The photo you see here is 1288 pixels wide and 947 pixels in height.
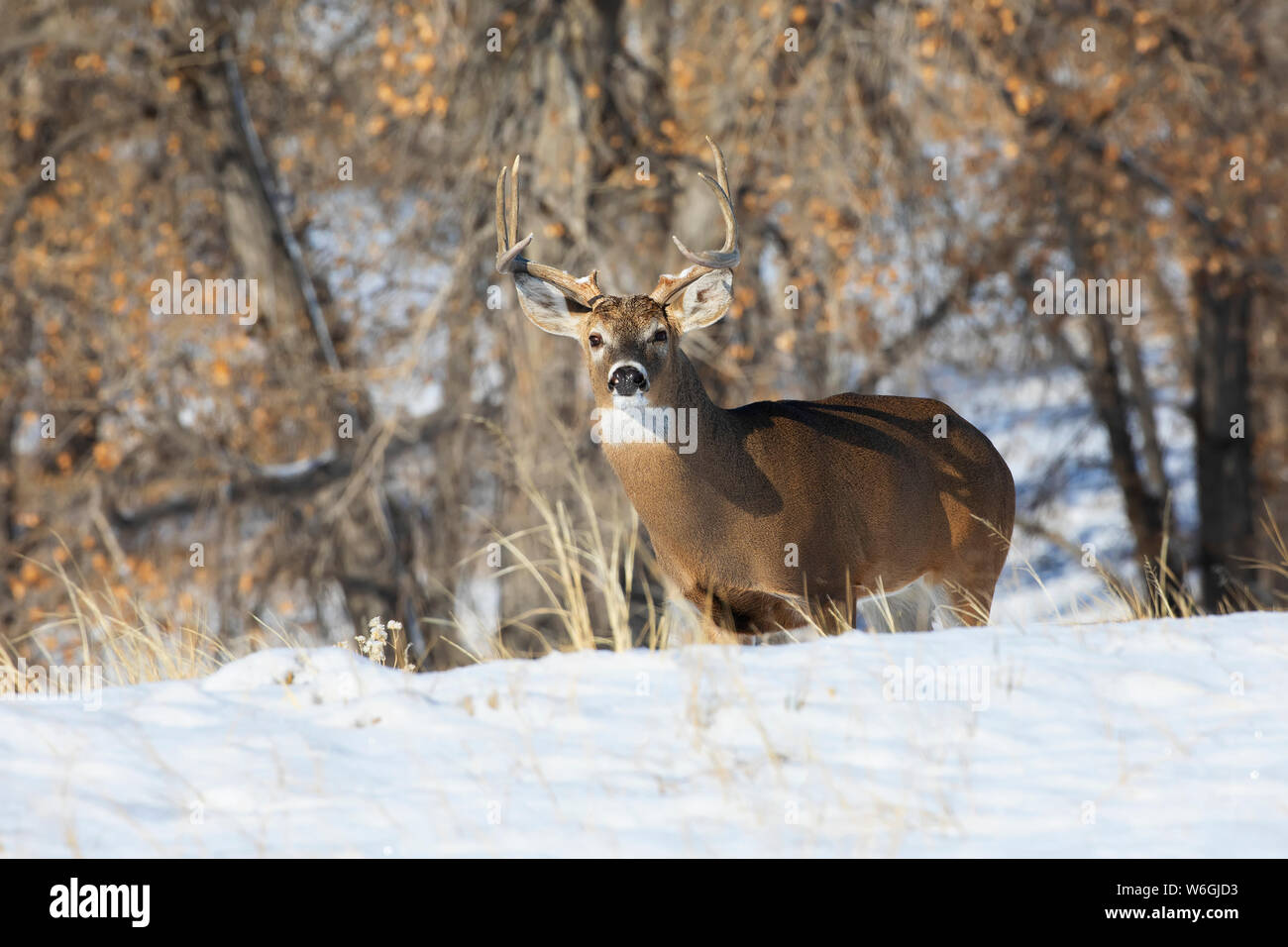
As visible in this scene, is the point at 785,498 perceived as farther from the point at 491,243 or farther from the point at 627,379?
the point at 491,243

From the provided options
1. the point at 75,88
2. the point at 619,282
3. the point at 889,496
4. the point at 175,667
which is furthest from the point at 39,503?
the point at 889,496

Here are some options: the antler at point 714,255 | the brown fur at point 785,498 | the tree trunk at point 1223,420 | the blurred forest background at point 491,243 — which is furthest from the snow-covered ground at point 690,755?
the tree trunk at point 1223,420

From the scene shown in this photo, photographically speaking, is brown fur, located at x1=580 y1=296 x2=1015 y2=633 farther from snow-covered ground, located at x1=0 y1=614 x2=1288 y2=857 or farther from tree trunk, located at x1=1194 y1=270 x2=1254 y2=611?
tree trunk, located at x1=1194 y1=270 x2=1254 y2=611

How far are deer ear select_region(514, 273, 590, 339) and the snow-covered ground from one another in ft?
5.52

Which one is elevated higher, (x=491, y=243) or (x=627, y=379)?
(x=491, y=243)

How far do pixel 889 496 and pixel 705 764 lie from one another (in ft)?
8.07

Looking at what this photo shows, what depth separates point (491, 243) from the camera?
10688 mm

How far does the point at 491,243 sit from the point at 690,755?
297 inches

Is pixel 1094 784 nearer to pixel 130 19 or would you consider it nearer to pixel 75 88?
pixel 130 19

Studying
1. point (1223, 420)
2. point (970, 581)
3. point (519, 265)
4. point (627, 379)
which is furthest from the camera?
point (1223, 420)

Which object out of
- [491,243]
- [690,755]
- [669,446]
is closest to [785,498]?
[669,446]

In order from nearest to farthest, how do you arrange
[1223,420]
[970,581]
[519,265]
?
[519,265]
[970,581]
[1223,420]

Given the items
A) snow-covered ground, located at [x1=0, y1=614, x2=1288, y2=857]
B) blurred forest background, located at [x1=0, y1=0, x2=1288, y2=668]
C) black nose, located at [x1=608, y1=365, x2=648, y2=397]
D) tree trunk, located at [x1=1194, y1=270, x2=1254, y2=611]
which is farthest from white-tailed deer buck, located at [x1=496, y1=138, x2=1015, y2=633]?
tree trunk, located at [x1=1194, y1=270, x2=1254, y2=611]

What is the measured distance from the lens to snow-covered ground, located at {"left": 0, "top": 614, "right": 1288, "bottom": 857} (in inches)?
124
